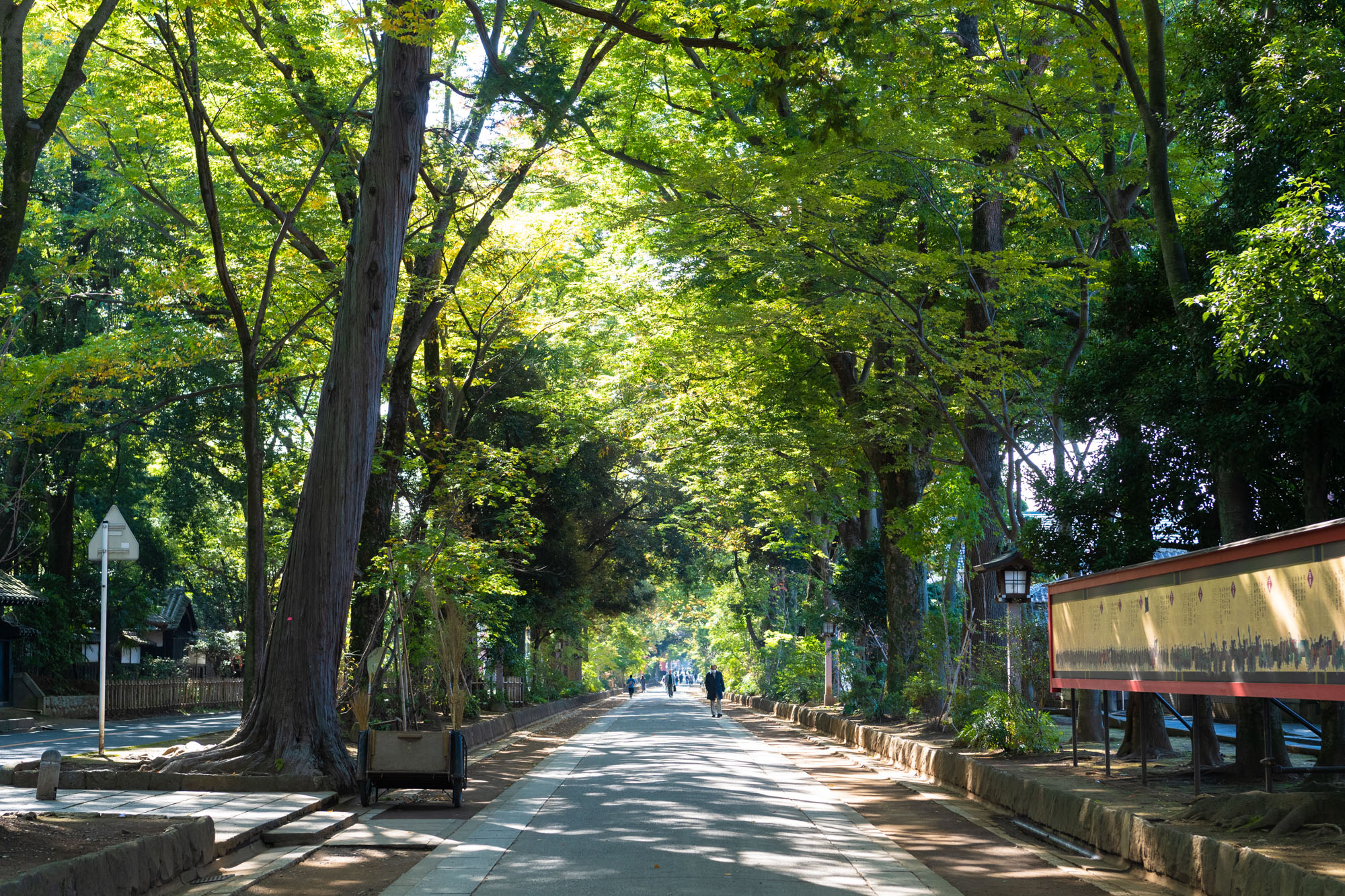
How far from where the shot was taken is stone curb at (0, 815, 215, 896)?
5832 mm

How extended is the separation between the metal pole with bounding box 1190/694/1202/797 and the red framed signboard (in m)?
0.69

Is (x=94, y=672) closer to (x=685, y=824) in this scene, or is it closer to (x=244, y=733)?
(x=244, y=733)

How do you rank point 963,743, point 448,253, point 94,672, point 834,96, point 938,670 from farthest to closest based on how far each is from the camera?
point 94,672 < point 448,253 < point 938,670 < point 963,743 < point 834,96

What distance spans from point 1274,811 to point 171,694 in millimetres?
35500

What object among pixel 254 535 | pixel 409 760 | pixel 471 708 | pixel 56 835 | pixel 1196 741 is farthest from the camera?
pixel 471 708

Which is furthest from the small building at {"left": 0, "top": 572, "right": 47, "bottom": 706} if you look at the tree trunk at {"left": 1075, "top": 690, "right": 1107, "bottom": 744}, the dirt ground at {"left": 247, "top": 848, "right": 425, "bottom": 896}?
the tree trunk at {"left": 1075, "top": 690, "right": 1107, "bottom": 744}

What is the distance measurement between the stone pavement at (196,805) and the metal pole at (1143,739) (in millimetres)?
7963

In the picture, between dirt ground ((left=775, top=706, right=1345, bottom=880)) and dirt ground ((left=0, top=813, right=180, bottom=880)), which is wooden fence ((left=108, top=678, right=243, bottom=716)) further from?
dirt ground ((left=0, top=813, right=180, bottom=880))

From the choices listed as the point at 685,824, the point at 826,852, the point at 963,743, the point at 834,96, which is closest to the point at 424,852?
the point at 685,824

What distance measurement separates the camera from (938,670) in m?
20.8

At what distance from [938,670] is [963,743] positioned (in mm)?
4206

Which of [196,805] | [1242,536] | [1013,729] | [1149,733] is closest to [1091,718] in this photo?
[1149,733]

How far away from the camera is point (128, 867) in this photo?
6980 millimetres

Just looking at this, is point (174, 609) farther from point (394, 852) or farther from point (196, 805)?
point (394, 852)
